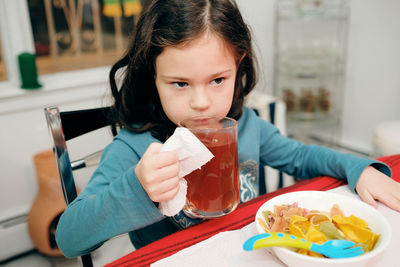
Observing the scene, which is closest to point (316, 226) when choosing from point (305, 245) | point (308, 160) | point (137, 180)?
point (305, 245)

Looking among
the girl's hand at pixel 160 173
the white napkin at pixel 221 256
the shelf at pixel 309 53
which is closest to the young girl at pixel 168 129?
the girl's hand at pixel 160 173

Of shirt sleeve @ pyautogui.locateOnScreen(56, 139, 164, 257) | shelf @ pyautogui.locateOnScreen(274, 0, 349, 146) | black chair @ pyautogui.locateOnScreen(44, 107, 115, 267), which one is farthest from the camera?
shelf @ pyautogui.locateOnScreen(274, 0, 349, 146)

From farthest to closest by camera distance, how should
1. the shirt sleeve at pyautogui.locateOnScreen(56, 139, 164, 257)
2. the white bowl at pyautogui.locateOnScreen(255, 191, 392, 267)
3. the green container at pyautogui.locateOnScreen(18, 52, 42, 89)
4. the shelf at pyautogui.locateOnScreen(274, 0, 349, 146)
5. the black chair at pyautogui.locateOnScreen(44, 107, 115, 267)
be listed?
the shelf at pyautogui.locateOnScreen(274, 0, 349, 146), the green container at pyautogui.locateOnScreen(18, 52, 42, 89), the black chair at pyautogui.locateOnScreen(44, 107, 115, 267), the shirt sleeve at pyautogui.locateOnScreen(56, 139, 164, 257), the white bowl at pyautogui.locateOnScreen(255, 191, 392, 267)

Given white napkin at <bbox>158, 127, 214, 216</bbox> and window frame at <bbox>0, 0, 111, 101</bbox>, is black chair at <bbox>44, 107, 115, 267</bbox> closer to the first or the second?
white napkin at <bbox>158, 127, 214, 216</bbox>

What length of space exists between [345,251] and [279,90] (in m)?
2.52

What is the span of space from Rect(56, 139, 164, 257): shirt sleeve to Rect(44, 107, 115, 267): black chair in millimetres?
67

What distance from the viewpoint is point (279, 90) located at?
294cm

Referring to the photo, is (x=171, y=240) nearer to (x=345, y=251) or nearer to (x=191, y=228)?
(x=191, y=228)

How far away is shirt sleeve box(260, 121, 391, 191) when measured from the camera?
0.85 m

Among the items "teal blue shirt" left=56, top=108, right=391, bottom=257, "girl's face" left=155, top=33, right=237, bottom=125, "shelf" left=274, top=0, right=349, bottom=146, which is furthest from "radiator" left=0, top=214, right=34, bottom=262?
"shelf" left=274, top=0, right=349, bottom=146

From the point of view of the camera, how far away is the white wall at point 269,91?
1.97m

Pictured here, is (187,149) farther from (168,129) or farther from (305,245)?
(168,129)

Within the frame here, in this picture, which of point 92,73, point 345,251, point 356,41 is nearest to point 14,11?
point 92,73

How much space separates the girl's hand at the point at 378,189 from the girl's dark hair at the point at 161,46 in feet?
1.31
